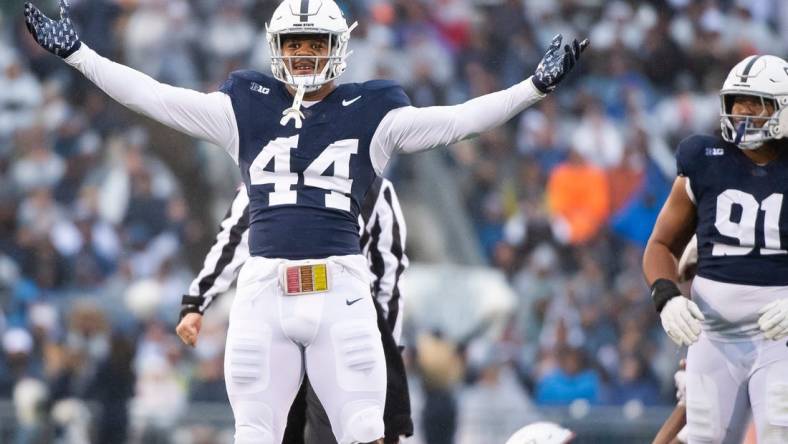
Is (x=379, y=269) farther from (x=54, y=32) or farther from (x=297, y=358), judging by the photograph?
(x=54, y=32)

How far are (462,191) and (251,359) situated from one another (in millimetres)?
6443

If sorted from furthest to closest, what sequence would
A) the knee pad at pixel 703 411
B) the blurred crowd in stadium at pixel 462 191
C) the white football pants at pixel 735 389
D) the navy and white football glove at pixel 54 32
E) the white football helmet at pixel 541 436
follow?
the blurred crowd in stadium at pixel 462 191, the white football helmet at pixel 541 436, the knee pad at pixel 703 411, the white football pants at pixel 735 389, the navy and white football glove at pixel 54 32

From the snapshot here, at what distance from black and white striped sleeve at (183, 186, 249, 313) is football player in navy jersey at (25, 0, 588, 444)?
942 millimetres

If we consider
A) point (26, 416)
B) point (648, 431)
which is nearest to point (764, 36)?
point (648, 431)

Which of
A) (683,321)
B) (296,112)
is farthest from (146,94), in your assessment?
(683,321)

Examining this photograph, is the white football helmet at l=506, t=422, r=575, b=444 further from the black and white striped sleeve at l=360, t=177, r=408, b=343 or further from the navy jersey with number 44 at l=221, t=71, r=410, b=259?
the navy jersey with number 44 at l=221, t=71, r=410, b=259

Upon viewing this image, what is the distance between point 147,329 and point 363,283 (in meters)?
5.64

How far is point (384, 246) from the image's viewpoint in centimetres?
630

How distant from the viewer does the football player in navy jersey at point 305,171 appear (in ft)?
16.8

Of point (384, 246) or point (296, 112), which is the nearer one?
point (296, 112)

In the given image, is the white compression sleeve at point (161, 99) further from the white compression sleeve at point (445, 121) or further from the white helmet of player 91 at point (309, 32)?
the white compression sleeve at point (445, 121)

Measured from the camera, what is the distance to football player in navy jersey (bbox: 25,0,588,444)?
5.11m

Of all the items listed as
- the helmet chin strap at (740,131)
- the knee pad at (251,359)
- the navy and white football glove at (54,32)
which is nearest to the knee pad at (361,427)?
the knee pad at (251,359)

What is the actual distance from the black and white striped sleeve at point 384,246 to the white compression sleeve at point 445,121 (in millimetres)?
956
